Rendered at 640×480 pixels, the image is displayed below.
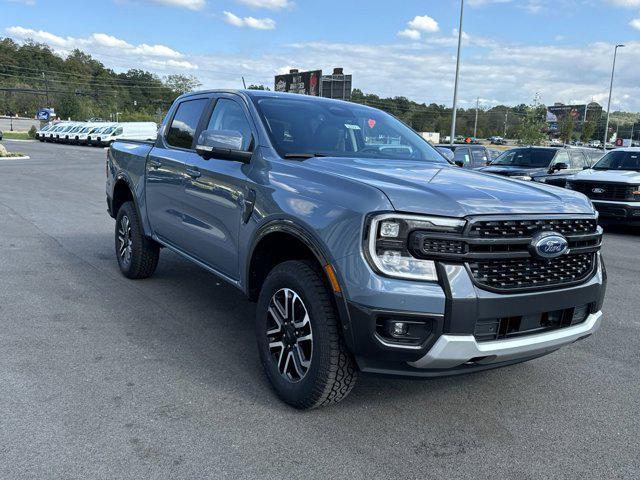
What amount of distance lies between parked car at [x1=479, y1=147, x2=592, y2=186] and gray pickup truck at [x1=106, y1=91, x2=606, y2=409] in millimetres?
10025

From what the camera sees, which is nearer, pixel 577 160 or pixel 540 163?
pixel 540 163

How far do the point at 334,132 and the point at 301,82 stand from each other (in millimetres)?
27445

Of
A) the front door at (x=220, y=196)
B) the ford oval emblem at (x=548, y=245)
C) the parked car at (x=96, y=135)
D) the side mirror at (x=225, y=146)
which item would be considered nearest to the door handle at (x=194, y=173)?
Answer: the front door at (x=220, y=196)

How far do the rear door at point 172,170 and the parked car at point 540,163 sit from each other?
9526 millimetres

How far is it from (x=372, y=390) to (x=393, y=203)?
141cm

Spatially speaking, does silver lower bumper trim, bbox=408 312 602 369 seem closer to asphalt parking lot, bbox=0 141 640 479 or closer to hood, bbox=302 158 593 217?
asphalt parking lot, bbox=0 141 640 479

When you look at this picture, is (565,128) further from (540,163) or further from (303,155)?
(303,155)

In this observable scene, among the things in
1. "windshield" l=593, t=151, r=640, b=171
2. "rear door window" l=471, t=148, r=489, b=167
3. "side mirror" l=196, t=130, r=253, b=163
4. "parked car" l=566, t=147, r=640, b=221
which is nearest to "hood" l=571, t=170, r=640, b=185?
"parked car" l=566, t=147, r=640, b=221

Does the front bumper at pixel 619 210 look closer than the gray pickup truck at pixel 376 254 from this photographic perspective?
No

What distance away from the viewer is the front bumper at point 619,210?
10391mm

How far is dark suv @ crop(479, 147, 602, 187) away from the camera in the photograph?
13398mm

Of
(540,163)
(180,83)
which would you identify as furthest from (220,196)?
(180,83)

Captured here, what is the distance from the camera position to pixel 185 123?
5148 mm

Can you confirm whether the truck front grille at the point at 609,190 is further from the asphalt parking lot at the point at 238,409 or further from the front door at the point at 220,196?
the front door at the point at 220,196
